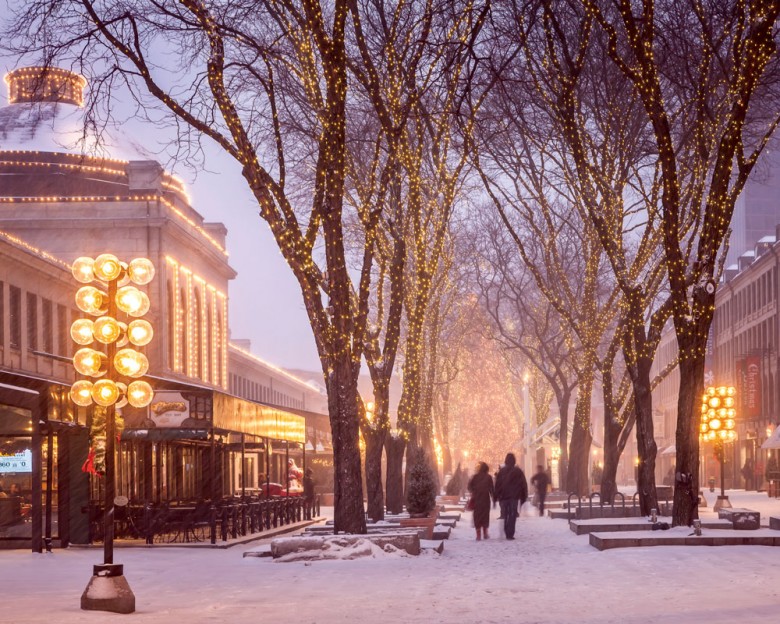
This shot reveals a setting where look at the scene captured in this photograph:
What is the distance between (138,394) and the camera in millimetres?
15789

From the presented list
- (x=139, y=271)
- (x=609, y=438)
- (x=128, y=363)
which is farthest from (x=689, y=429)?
(x=609, y=438)

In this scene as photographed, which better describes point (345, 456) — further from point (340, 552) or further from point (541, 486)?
point (541, 486)

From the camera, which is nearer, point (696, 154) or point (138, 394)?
point (138, 394)

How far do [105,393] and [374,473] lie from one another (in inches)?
546

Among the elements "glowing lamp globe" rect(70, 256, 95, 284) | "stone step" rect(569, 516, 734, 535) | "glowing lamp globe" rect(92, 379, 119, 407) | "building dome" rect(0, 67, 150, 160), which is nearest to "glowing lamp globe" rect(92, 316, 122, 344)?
"glowing lamp globe" rect(92, 379, 119, 407)

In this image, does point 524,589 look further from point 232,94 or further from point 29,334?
point 29,334

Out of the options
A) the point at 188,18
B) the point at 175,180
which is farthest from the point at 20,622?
the point at 175,180

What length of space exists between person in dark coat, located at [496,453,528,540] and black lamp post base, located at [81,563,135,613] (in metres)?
14.5

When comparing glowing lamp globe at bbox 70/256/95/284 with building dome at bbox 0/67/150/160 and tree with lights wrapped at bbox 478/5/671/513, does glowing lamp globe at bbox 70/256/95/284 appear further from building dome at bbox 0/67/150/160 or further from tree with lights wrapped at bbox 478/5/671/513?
building dome at bbox 0/67/150/160

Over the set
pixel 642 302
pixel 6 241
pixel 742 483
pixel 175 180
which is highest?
pixel 175 180

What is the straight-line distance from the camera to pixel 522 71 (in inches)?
1259

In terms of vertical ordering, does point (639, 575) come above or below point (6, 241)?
below

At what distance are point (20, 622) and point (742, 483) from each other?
75323 mm

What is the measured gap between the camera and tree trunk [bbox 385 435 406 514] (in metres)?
32.8
